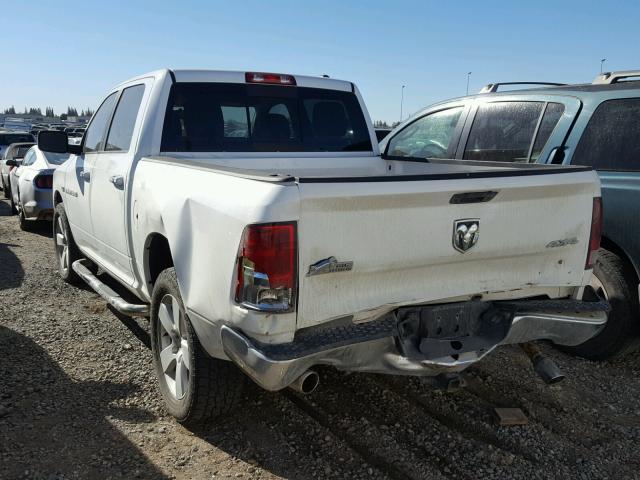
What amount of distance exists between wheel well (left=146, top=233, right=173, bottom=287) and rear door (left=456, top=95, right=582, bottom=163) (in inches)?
Answer: 116

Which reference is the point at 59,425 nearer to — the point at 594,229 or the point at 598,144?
the point at 594,229

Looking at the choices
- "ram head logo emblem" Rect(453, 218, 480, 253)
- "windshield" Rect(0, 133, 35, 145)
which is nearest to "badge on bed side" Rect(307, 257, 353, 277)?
"ram head logo emblem" Rect(453, 218, 480, 253)

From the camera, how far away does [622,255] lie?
4164 mm

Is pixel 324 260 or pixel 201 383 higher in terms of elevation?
pixel 324 260

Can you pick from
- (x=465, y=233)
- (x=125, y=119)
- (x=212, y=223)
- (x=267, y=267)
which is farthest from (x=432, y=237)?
(x=125, y=119)

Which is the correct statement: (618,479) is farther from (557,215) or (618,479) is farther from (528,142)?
(528,142)

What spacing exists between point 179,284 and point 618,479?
246cm

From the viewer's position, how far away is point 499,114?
199 inches

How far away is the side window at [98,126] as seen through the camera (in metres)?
4.89

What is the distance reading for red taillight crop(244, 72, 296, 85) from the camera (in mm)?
4354

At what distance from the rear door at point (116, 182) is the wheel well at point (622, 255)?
3.42m

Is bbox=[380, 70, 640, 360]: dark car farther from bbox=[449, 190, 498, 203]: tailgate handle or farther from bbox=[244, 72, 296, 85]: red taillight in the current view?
bbox=[449, 190, 498, 203]: tailgate handle

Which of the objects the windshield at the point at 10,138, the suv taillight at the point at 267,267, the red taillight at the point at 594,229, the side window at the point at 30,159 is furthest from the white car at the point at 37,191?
the windshield at the point at 10,138

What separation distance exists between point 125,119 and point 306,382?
2748mm
